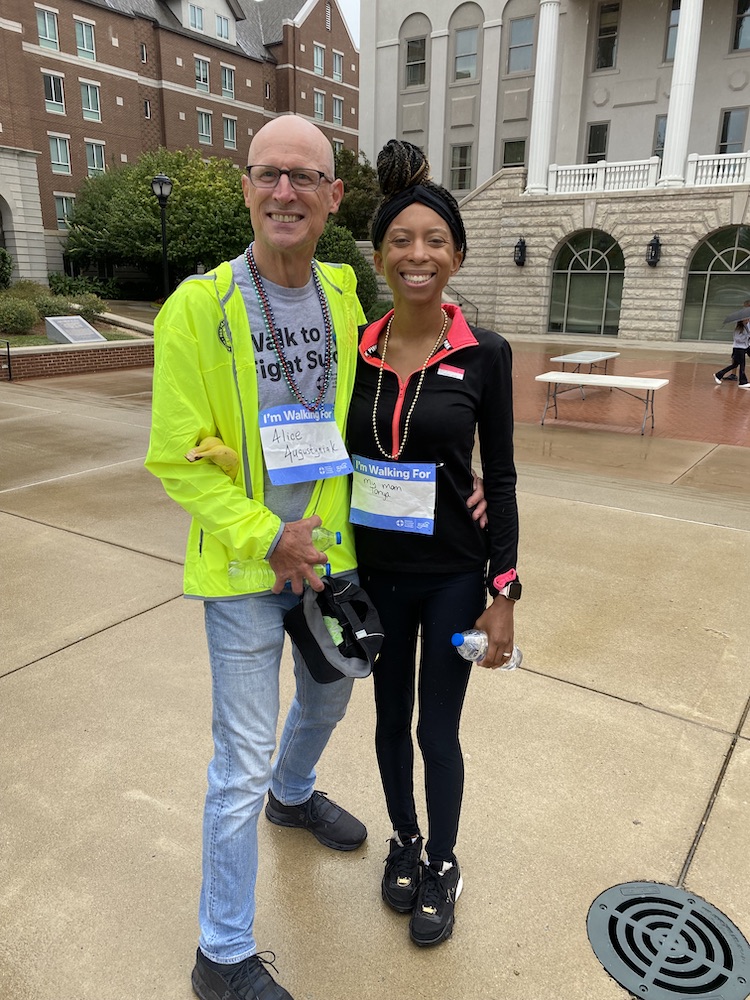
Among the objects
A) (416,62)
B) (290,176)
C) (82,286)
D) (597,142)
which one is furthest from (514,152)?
(290,176)

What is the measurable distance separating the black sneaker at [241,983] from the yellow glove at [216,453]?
122cm

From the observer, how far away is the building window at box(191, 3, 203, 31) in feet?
126

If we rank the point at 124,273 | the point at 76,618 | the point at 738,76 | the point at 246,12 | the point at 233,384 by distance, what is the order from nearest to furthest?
the point at 233,384
the point at 76,618
the point at 738,76
the point at 124,273
the point at 246,12

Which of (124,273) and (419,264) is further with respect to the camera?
(124,273)

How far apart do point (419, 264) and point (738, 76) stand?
31189 mm

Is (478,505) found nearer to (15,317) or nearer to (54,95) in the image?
(15,317)

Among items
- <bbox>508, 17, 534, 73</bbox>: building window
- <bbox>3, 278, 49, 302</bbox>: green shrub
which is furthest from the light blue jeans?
<bbox>508, 17, 534, 73</bbox>: building window

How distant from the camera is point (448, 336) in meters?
1.93

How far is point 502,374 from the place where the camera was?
1912mm

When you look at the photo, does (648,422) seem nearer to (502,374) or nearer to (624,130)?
(502,374)

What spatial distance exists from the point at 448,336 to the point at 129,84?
4125 cm

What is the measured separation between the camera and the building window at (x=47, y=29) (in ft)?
107

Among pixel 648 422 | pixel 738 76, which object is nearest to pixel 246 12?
pixel 738 76

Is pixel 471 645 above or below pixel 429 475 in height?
below
